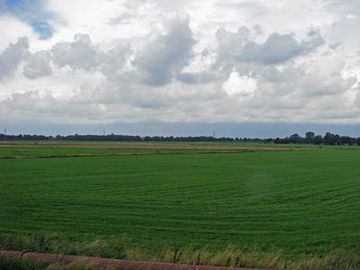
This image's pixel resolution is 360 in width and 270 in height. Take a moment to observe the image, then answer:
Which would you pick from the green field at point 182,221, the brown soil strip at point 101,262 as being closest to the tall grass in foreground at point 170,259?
the green field at point 182,221

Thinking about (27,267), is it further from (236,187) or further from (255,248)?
(236,187)

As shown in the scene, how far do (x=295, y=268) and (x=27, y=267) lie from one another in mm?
3843

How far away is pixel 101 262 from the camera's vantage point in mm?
7699

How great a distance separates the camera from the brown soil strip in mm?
7543

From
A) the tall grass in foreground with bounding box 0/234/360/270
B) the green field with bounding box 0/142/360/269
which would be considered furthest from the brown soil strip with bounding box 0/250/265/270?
the green field with bounding box 0/142/360/269

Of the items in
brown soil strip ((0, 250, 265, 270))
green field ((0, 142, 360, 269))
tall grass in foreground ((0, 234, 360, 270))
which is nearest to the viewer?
brown soil strip ((0, 250, 265, 270))

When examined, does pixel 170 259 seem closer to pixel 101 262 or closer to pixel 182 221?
pixel 101 262

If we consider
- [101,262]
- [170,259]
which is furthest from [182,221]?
[101,262]

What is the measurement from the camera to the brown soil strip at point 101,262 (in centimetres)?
754

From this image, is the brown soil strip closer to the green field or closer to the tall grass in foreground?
the tall grass in foreground

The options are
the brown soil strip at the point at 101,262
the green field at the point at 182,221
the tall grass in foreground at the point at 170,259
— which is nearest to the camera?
the brown soil strip at the point at 101,262

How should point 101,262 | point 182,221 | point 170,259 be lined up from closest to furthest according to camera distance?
point 101,262 → point 170,259 → point 182,221

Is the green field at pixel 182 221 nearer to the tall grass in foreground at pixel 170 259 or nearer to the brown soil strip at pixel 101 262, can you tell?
the tall grass in foreground at pixel 170 259

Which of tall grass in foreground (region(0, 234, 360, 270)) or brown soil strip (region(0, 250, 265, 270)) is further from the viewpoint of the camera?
tall grass in foreground (region(0, 234, 360, 270))
